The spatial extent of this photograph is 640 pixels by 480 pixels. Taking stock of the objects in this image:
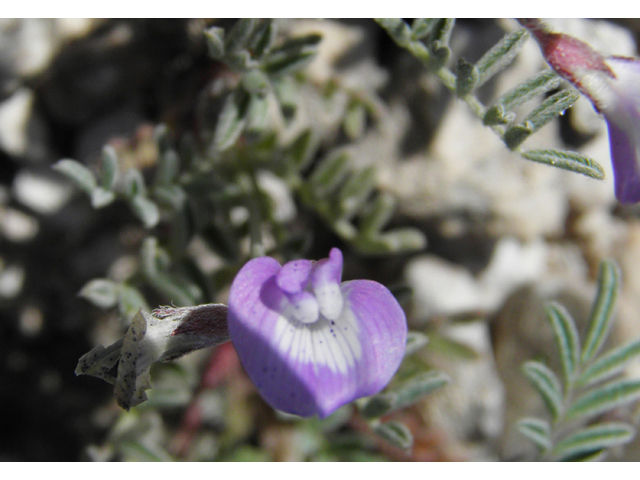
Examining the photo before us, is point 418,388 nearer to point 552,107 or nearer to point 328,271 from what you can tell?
point 328,271

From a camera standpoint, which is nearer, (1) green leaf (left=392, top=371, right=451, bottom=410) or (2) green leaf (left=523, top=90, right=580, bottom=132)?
(2) green leaf (left=523, top=90, right=580, bottom=132)

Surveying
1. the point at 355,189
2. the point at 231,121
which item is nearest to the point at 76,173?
the point at 231,121

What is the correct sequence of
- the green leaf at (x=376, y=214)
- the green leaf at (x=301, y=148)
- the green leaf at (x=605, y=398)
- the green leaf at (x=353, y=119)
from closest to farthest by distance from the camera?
the green leaf at (x=605, y=398) → the green leaf at (x=301, y=148) → the green leaf at (x=376, y=214) → the green leaf at (x=353, y=119)

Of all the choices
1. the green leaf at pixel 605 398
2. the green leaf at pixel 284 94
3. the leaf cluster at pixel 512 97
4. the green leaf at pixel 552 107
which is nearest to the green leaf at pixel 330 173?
the green leaf at pixel 284 94

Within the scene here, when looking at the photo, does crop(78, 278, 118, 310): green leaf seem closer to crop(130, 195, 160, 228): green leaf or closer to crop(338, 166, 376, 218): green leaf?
crop(130, 195, 160, 228): green leaf

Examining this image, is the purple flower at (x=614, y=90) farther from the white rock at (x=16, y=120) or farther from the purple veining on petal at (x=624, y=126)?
the white rock at (x=16, y=120)

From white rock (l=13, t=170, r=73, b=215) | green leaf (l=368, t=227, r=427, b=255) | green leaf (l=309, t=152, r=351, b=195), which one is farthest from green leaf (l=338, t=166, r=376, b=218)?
white rock (l=13, t=170, r=73, b=215)

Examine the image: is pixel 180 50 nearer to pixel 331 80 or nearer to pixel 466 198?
pixel 331 80
